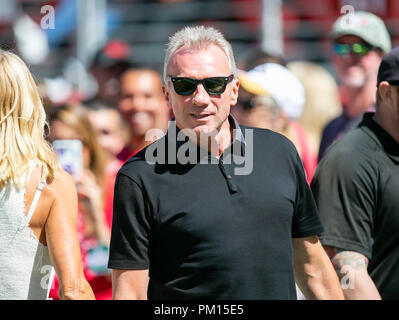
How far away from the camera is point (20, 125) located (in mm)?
3229

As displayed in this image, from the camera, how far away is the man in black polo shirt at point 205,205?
3086 mm

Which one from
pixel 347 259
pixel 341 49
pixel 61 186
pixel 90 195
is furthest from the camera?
pixel 341 49

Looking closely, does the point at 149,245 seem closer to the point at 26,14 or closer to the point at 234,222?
the point at 234,222

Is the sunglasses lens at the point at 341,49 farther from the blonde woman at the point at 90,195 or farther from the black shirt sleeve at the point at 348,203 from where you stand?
the black shirt sleeve at the point at 348,203

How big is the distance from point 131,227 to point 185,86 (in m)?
0.55

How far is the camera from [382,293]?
3.72 m

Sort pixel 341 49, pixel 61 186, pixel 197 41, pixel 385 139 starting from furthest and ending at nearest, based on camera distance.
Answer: pixel 341 49 → pixel 385 139 → pixel 197 41 → pixel 61 186

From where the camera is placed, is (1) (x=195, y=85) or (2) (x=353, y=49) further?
(2) (x=353, y=49)

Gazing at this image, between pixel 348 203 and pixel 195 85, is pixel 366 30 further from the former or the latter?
pixel 195 85

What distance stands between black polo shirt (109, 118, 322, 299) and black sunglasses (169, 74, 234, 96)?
226 mm

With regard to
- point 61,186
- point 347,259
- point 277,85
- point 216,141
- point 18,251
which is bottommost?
point 347,259

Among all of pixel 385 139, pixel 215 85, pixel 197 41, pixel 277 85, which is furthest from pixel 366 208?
pixel 277 85

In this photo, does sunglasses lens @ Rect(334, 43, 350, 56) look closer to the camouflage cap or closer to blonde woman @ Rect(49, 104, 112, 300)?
the camouflage cap
